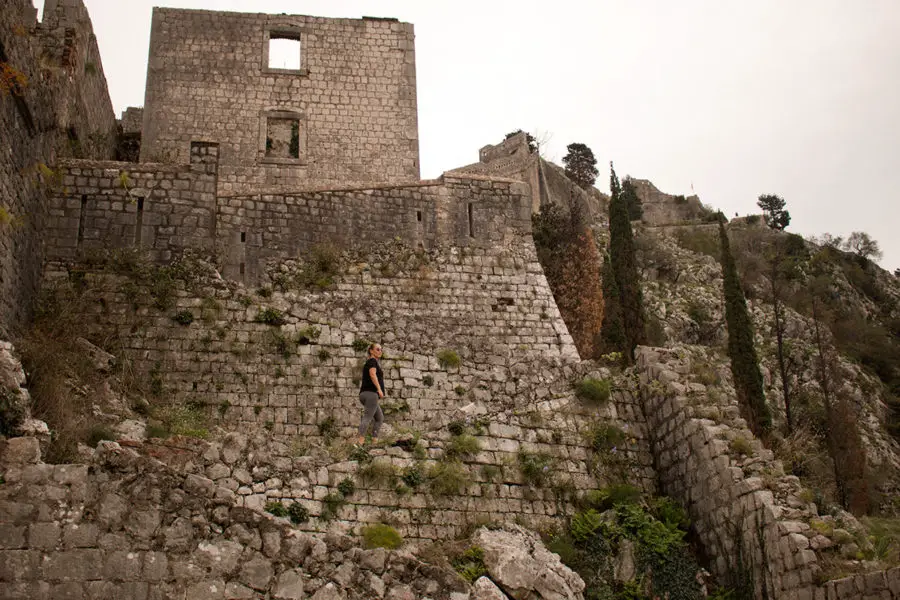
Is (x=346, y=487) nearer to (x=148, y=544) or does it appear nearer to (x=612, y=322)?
(x=148, y=544)

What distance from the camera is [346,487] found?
1155cm

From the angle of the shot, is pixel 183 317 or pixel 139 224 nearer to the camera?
pixel 183 317

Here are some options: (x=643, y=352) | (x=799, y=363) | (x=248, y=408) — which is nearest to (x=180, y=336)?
(x=248, y=408)

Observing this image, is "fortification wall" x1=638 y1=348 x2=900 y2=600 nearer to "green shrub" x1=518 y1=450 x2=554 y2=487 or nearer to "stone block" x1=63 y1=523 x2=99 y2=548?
"green shrub" x1=518 y1=450 x2=554 y2=487

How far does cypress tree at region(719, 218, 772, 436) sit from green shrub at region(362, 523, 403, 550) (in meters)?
15.8

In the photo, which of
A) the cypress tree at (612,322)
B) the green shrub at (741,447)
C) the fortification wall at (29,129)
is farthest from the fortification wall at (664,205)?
the green shrub at (741,447)

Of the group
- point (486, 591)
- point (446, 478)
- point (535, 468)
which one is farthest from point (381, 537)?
point (535, 468)

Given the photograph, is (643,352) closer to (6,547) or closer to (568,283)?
(6,547)

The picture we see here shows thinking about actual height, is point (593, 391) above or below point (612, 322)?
below

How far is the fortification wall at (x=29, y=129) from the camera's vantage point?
13883mm

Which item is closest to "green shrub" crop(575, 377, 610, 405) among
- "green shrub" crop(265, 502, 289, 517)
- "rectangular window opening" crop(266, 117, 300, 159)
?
"green shrub" crop(265, 502, 289, 517)

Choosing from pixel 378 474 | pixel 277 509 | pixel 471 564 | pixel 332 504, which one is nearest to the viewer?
pixel 471 564

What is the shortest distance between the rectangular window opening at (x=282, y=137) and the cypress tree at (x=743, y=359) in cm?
1313

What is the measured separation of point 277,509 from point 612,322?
20.7 m
